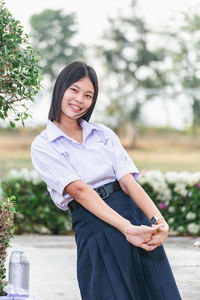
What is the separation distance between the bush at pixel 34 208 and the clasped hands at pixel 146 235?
5.28m

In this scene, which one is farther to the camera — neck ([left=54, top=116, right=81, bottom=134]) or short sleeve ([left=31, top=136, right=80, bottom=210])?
neck ([left=54, top=116, right=81, bottom=134])

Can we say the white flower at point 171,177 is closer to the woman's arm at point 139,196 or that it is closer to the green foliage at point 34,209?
the green foliage at point 34,209

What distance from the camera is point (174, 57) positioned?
922 inches

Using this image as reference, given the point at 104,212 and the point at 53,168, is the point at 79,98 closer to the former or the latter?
the point at 53,168

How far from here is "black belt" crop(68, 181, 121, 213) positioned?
269cm

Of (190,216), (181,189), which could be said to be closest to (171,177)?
(181,189)

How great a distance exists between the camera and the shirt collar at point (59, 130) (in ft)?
8.94

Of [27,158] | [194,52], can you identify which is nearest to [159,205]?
[194,52]

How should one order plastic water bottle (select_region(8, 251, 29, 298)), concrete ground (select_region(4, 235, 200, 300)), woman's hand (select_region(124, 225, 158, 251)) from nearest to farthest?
woman's hand (select_region(124, 225, 158, 251)) → plastic water bottle (select_region(8, 251, 29, 298)) → concrete ground (select_region(4, 235, 200, 300))

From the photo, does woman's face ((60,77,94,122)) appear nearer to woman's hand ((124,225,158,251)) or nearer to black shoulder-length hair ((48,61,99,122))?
black shoulder-length hair ((48,61,99,122))

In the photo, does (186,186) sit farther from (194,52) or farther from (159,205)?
(194,52)

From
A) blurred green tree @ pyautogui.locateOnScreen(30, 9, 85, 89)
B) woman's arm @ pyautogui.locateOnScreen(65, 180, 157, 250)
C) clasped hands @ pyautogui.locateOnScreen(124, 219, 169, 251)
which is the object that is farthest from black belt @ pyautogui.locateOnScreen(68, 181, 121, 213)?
blurred green tree @ pyautogui.locateOnScreen(30, 9, 85, 89)

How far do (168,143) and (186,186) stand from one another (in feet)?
50.2

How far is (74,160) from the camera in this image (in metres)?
2.70
